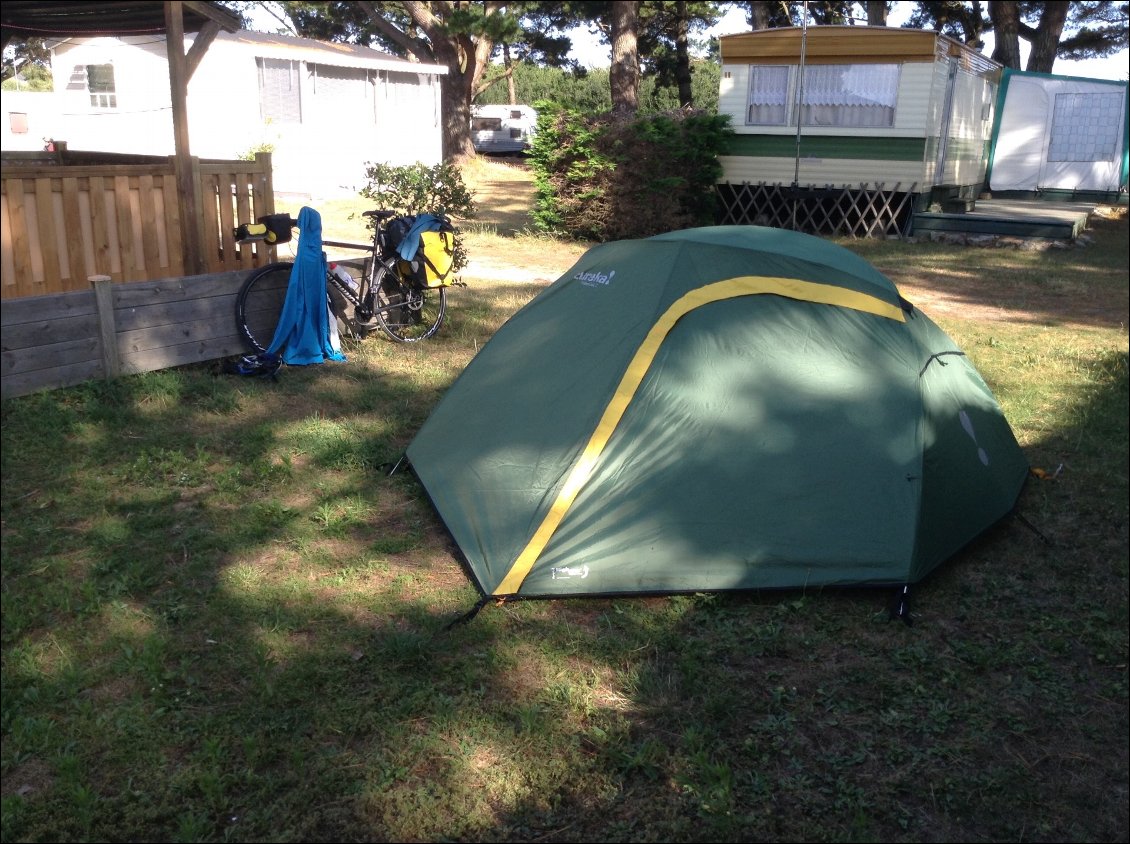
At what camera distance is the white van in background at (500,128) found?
110 ft

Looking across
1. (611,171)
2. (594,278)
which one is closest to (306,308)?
(594,278)

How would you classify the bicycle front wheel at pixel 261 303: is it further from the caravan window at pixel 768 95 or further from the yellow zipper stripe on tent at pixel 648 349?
the caravan window at pixel 768 95

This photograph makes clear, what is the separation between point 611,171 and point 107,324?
27.5ft

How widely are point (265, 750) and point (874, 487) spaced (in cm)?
239

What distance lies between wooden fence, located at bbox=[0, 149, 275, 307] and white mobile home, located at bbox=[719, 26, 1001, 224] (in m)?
8.97

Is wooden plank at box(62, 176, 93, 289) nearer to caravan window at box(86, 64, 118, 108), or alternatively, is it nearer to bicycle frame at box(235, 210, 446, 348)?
bicycle frame at box(235, 210, 446, 348)

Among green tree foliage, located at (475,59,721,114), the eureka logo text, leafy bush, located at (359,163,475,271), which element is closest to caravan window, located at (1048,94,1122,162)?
green tree foliage, located at (475,59,721,114)

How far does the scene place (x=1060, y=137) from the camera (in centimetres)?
2014

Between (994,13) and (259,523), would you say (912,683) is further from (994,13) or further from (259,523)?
(994,13)

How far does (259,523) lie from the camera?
14.8 feet

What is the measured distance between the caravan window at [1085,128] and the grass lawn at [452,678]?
56.3ft

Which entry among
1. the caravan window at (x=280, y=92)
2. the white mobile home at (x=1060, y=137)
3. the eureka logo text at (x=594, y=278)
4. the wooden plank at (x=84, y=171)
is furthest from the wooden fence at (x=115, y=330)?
the white mobile home at (x=1060, y=137)

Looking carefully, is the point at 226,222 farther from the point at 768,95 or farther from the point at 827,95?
the point at 827,95

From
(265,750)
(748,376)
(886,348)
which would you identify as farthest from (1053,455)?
(265,750)
